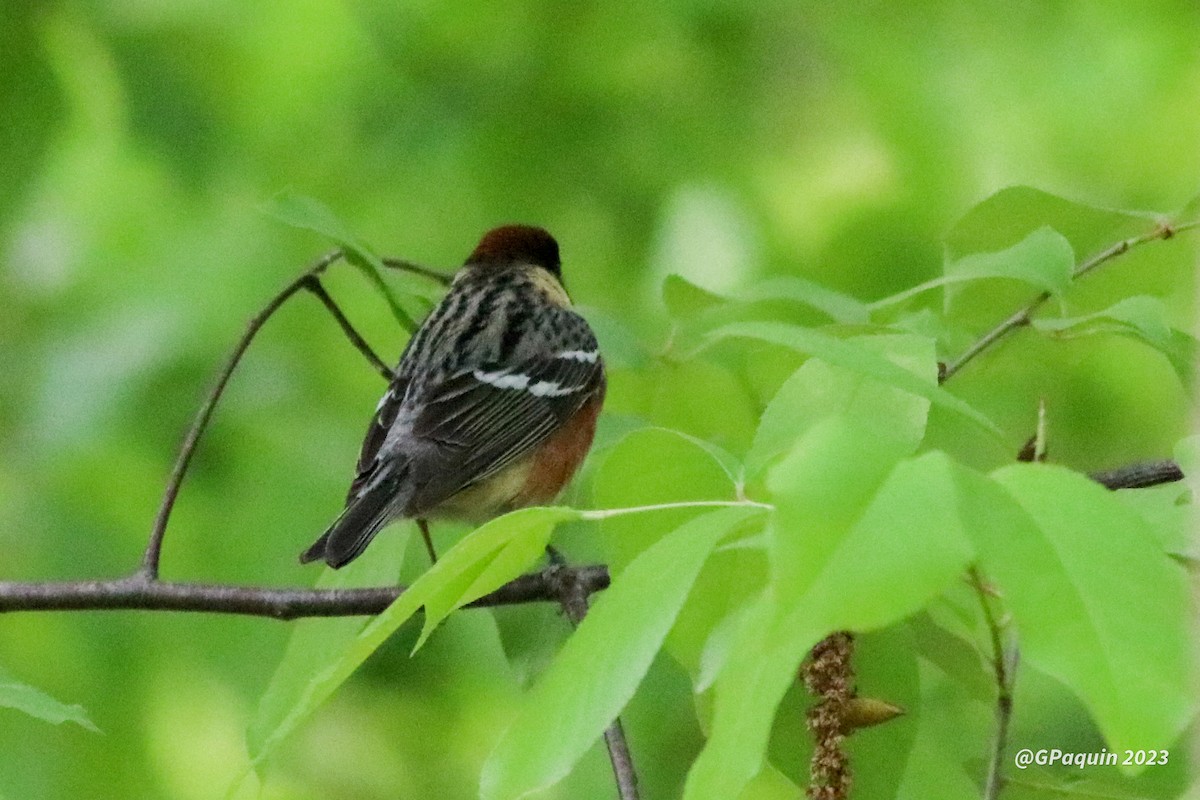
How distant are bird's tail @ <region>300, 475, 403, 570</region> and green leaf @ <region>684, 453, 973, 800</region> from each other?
2.56 ft

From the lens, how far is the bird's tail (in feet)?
4.37

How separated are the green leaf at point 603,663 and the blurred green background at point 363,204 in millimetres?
957

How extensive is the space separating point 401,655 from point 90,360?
1.97ft

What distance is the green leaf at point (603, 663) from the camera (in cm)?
61

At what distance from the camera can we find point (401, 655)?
202 cm

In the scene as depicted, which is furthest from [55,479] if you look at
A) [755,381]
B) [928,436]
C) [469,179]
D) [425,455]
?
[928,436]

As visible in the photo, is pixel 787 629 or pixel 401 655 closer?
pixel 787 629

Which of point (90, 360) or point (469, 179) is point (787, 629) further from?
point (469, 179)

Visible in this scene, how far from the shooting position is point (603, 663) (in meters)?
0.63

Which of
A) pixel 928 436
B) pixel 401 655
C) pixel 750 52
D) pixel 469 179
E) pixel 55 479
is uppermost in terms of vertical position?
pixel 750 52

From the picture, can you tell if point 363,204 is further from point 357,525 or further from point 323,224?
point 323,224

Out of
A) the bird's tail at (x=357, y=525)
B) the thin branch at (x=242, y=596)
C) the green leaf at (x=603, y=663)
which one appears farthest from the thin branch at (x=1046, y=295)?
the bird's tail at (x=357, y=525)

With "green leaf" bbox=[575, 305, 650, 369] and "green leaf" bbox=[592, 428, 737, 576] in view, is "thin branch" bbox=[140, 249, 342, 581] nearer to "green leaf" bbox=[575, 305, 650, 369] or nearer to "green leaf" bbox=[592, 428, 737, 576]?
"green leaf" bbox=[575, 305, 650, 369]

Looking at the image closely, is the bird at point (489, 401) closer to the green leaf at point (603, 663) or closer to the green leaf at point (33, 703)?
the green leaf at point (33, 703)
